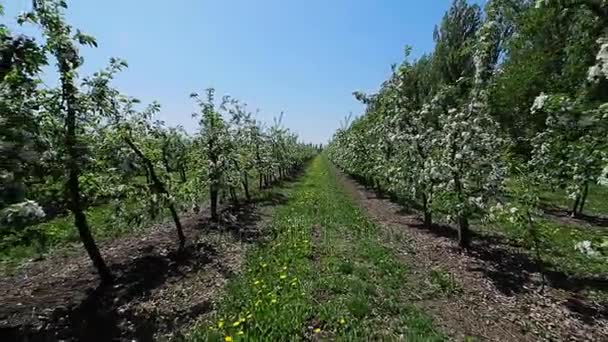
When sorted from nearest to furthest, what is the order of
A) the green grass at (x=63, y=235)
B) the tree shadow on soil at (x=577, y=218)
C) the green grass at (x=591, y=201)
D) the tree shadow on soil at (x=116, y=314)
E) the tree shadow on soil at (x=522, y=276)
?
the tree shadow on soil at (x=116, y=314)
the tree shadow on soil at (x=522, y=276)
the green grass at (x=63, y=235)
the tree shadow on soil at (x=577, y=218)
the green grass at (x=591, y=201)

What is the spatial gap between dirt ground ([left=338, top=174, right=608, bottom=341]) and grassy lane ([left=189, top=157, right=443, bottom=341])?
0.53m

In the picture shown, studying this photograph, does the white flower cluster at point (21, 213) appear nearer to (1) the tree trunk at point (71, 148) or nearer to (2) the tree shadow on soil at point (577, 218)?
(1) the tree trunk at point (71, 148)

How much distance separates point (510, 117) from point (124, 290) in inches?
622

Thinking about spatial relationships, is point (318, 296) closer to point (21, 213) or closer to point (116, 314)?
point (116, 314)

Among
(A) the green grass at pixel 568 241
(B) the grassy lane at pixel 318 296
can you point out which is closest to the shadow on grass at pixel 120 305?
Result: (B) the grassy lane at pixel 318 296

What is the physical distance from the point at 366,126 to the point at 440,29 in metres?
17.3

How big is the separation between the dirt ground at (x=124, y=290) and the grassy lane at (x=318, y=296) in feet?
2.08

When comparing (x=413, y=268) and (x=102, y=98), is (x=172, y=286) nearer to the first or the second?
(x=102, y=98)

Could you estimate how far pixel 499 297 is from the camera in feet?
22.4

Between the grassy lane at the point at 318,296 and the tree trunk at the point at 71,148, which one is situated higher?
the tree trunk at the point at 71,148

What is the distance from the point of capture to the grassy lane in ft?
16.6

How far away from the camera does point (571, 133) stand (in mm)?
6207

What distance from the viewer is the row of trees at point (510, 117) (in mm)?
4957

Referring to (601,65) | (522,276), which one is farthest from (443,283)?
Result: (601,65)
